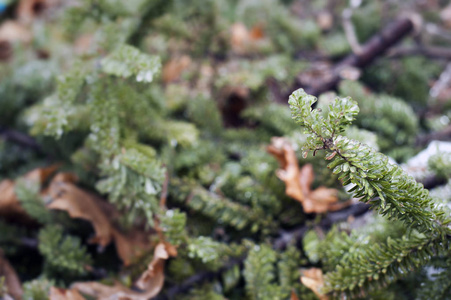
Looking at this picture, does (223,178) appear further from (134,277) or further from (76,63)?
(76,63)

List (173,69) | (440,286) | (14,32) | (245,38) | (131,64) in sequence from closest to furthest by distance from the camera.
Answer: (440,286)
(131,64)
(173,69)
(245,38)
(14,32)

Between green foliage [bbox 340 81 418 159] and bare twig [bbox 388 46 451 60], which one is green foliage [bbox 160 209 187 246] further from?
bare twig [bbox 388 46 451 60]

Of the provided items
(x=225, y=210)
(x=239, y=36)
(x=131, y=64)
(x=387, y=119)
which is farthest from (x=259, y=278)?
(x=239, y=36)

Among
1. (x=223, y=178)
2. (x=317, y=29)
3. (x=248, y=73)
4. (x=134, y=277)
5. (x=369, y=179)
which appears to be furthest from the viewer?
(x=317, y=29)

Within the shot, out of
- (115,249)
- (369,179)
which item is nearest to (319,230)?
(369,179)

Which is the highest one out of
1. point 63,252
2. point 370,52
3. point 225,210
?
point 370,52

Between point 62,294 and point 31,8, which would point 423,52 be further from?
point 31,8

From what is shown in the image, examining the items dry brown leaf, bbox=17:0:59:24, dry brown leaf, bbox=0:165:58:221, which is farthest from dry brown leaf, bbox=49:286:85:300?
dry brown leaf, bbox=17:0:59:24
